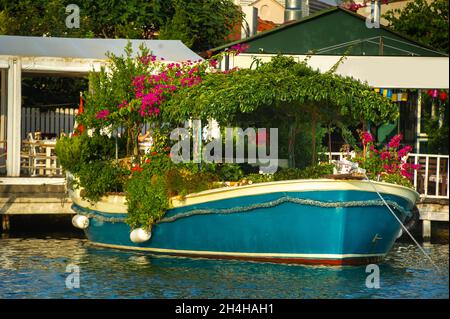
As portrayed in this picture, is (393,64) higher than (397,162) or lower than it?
higher

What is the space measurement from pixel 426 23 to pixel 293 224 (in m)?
14.4

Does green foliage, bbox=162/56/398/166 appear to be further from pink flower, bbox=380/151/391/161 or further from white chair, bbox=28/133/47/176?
white chair, bbox=28/133/47/176

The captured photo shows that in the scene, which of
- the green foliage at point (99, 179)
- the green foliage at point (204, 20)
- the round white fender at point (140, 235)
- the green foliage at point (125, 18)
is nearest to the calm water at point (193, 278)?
the round white fender at point (140, 235)

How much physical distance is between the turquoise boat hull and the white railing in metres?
4.36

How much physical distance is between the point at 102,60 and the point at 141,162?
3.94 metres

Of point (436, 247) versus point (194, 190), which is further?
point (436, 247)

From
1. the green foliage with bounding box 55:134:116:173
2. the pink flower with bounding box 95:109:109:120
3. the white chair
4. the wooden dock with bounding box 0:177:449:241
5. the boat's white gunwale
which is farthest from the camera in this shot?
the white chair

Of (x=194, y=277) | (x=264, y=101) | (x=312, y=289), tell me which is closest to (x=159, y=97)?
(x=264, y=101)

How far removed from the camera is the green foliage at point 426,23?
31.6m

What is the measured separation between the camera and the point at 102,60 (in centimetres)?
2530

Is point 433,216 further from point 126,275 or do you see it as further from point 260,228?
point 126,275

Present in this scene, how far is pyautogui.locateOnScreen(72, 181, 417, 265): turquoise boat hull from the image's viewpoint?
18938 mm

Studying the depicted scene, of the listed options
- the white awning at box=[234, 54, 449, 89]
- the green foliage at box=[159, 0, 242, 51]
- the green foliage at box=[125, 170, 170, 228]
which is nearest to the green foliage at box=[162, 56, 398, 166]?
the green foliage at box=[125, 170, 170, 228]

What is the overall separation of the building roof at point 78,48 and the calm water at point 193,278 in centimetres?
543
